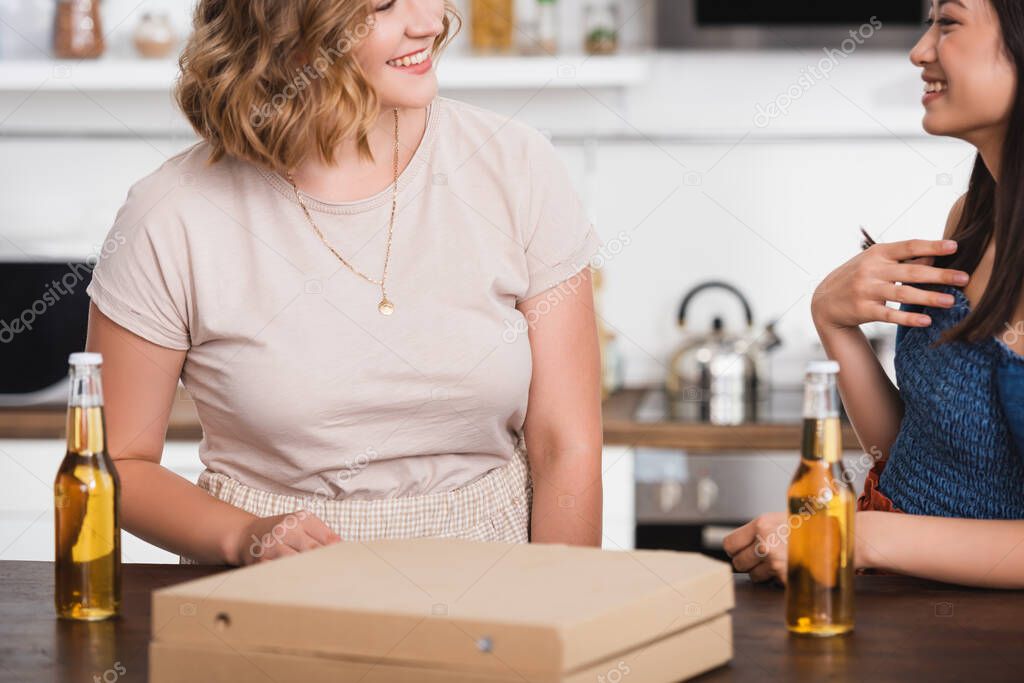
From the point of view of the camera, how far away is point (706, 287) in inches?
118

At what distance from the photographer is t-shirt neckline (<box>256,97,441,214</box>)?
1437 mm

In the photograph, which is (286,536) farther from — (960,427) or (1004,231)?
(1004,231)

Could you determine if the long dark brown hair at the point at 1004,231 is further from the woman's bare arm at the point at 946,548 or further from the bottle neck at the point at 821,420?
the bottle neck at the point at 821,420

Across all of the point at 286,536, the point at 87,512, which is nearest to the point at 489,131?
the point at 286,536

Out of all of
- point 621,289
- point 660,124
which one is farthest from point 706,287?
point 660,124

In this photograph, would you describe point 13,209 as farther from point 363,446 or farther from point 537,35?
point 363,446

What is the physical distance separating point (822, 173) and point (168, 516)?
6.85 feet

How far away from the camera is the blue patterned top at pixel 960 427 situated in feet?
4.06

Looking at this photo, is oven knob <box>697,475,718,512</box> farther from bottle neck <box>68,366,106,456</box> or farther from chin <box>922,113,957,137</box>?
bottle neck <box>68,366,106,456</box>

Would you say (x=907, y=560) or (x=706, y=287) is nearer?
(x=907, y=560)

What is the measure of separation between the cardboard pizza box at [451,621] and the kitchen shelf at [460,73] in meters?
2.01

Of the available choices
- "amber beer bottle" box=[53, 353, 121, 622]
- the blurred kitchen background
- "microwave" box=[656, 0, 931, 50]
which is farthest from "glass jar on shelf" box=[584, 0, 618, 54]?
"amber beer bottle" box=[53, 353, 121, 622]

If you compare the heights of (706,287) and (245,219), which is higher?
(245,219)

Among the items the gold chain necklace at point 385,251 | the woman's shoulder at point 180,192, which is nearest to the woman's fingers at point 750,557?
the gold chain necklace at point 385,251
